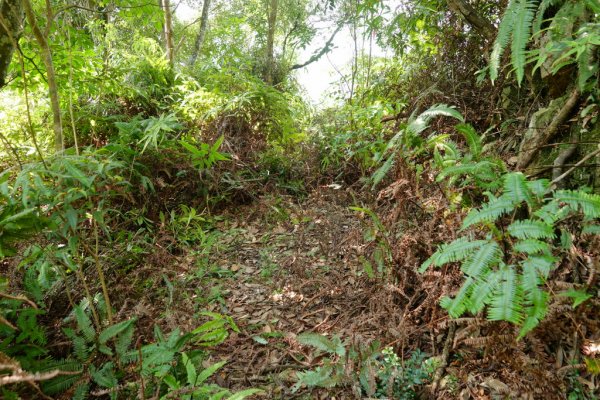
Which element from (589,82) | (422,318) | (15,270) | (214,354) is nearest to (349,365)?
(422,318)

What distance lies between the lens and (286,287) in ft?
9.82

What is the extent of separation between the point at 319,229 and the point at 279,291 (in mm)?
985

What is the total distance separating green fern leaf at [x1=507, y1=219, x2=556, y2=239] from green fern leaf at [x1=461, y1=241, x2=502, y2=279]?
0.31ft

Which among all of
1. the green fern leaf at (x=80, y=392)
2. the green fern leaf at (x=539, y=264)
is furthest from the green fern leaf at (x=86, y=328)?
the green fern leaf at (x=539, y=264)

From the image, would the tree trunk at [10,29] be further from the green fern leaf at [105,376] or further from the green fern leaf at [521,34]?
the green fern leaf at [521,34]

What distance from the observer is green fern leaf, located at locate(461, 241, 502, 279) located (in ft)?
4.62

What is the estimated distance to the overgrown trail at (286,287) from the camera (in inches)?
88.5

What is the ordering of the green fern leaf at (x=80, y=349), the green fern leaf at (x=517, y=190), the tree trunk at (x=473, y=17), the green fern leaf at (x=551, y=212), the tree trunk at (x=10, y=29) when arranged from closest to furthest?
the green fern leaf at (x=551, y=212) → the green fern leaf at (x=517, y=190) → the green fern leaf at (x=80, y=349) → the tree trunk at (x=10, y=29) → the tree trunk at (x=473, y=17)

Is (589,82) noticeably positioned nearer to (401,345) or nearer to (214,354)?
(401,345)

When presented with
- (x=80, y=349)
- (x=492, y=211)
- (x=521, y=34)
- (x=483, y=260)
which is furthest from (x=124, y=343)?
(x=521, y=34)

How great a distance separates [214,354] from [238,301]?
2.00 feet

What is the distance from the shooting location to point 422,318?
7.14 ft

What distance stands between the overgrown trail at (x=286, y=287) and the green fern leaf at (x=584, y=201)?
117 cm

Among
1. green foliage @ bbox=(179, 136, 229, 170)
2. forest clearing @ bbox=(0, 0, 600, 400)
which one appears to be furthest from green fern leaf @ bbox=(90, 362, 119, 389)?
green foliage @ bbox=(179, 136, 229, 170)
